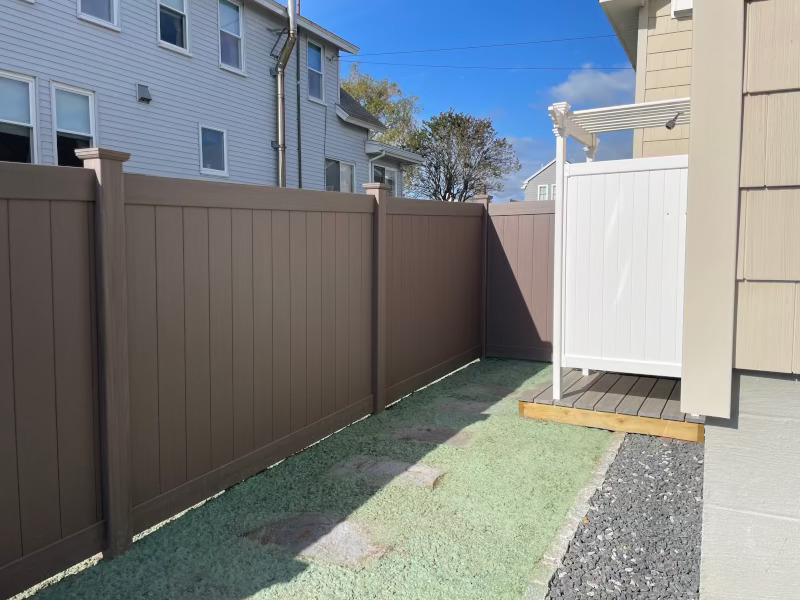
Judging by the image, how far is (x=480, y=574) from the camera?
257 cm

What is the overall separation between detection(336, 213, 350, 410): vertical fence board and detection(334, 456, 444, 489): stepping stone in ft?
2.25

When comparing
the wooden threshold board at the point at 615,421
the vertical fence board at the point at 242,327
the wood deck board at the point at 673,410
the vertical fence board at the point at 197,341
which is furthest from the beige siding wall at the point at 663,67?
the vertical fence board at the point at 197,341

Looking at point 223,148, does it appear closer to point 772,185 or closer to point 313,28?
point 313,28

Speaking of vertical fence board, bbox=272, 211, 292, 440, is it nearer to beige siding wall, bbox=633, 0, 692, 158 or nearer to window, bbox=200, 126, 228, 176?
beige siding wall, bbox=633, 0, 692, 158

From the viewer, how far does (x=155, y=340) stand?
292 centimetres

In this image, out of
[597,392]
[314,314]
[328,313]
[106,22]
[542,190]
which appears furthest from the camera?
[542,190]

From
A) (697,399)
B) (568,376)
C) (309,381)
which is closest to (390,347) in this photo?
(309,381)

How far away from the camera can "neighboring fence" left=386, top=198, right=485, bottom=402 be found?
5293 mm

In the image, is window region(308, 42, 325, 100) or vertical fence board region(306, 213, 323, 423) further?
window region(308, 42, 325, 100)

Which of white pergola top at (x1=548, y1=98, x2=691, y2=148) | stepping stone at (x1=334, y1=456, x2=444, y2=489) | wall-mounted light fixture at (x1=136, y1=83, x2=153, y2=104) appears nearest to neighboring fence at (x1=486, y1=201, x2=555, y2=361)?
white pergola top at (x1=548, y1=98, x2=691, y2=148)

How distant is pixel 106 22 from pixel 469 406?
780 cm

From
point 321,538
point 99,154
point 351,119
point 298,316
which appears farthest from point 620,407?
point 351,119

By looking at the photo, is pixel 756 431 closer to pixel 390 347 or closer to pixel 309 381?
pixel 309 381

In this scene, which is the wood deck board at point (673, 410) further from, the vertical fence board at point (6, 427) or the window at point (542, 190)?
the window at point (542, 190)
